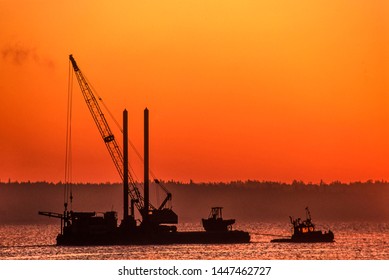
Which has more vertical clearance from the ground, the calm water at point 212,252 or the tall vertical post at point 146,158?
the tall vertical post at point 146,158

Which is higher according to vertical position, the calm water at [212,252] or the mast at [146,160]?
the mast at [146,160]

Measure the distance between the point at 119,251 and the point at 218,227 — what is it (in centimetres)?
1655

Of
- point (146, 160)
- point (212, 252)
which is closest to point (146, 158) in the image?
point (146, 160)

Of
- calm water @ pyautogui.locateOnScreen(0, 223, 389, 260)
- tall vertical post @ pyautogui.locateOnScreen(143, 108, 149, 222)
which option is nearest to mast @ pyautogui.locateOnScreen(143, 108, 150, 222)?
tall vertical post @ pyautogui.locateOnScreen(143, 108, 149, 222)

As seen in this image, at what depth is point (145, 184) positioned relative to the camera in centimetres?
8881

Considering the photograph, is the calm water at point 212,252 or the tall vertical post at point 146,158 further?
the tall vertical post at point 146,158

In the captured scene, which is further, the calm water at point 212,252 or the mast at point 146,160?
the mast at point 146,160

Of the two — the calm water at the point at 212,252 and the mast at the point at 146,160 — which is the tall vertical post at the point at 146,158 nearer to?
the mast at the point at 146,160

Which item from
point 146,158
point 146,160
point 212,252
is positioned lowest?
point 212,252

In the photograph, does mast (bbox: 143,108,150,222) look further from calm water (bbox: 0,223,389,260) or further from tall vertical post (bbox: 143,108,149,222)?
calm water (bbox: 0,223,389,260)

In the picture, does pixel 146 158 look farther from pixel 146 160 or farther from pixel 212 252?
pixel 212 252

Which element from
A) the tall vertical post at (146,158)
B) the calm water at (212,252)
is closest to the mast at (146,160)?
the tall vertical post at (146,158)
